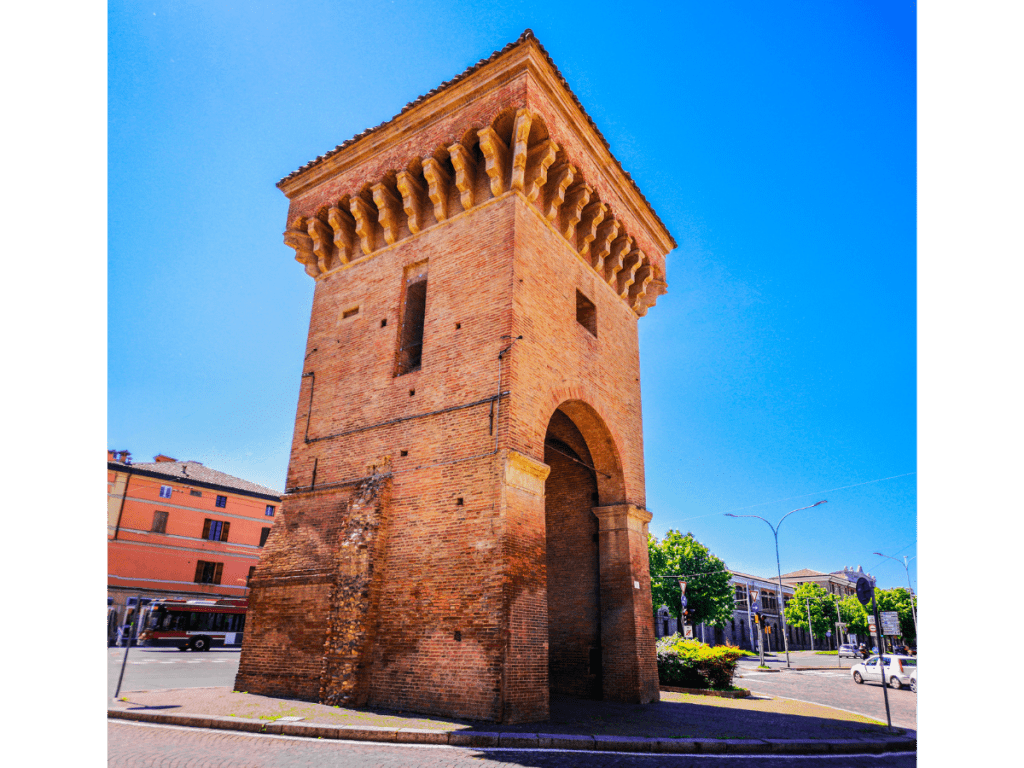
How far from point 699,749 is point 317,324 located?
12866mm

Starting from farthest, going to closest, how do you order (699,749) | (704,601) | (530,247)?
(704,601) → (530,247) → (699,749)

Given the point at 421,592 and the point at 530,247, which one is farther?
the point at 530,247

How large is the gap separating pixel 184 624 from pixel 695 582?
105ft

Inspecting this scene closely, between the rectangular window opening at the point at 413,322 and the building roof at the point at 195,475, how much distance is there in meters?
29.3

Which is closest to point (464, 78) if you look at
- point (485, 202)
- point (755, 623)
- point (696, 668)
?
point (485, 202)

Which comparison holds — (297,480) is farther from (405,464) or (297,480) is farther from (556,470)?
(556,470)

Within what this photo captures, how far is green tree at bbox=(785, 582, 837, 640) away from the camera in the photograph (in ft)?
224

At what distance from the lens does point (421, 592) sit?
36.6 ft

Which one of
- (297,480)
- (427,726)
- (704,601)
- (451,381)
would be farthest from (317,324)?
(704,601)

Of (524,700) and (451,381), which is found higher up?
(451,381)

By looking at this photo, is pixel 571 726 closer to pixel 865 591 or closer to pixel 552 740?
pixel 552 740

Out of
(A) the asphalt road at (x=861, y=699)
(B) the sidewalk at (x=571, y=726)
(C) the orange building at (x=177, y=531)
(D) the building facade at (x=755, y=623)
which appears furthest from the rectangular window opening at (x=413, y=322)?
(D) the building facade at (x=755, y=623)

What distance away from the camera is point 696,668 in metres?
17.7

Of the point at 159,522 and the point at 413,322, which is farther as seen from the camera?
the point at 159,522
